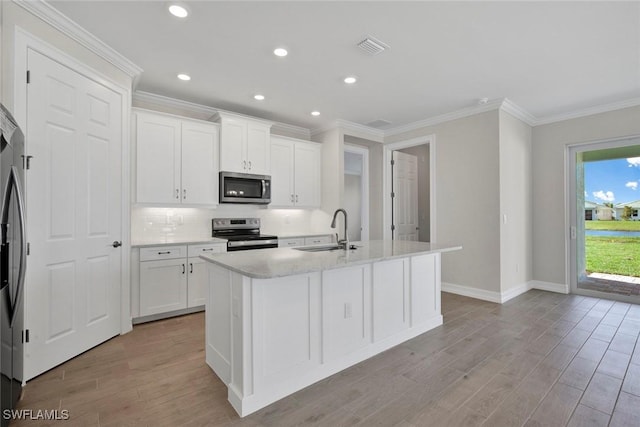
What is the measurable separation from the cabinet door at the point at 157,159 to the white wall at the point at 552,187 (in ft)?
17.6

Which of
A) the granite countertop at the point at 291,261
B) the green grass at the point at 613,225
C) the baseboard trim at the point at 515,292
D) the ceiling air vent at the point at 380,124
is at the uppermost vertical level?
the ceiling air vent at the point at 380,124

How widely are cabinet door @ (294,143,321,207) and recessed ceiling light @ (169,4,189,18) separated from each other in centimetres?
279

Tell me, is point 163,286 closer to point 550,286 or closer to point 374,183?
point 374,183

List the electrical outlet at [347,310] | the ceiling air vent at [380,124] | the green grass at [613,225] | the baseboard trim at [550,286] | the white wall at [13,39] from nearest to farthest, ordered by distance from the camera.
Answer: the white wall at [13,39], the electrical outlet at [347,310], the green grass at [613,225], the baseboard trim at [550,286], the ceiling air vent at [380,124]

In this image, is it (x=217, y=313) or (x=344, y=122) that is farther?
(x=344, y=122)

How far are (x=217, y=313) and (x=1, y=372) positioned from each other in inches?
43.6

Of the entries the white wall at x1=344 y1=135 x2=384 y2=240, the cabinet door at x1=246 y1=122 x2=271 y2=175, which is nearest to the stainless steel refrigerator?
the cabinet door at x1=246 y1=122 x2=271 y2=175

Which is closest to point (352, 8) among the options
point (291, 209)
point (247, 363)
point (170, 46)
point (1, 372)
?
point (170, 46)

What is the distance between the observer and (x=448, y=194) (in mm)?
4684

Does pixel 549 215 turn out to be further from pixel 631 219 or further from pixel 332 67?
pixel 332 67

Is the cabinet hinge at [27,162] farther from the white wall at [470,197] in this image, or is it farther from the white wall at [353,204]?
the white wall at [353,204]

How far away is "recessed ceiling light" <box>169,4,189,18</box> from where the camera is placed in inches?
86.5

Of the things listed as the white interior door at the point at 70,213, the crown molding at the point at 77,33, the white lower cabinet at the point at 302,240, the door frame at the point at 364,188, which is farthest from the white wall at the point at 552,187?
the white interior door at the point at 70,213

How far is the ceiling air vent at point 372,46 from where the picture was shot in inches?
103
